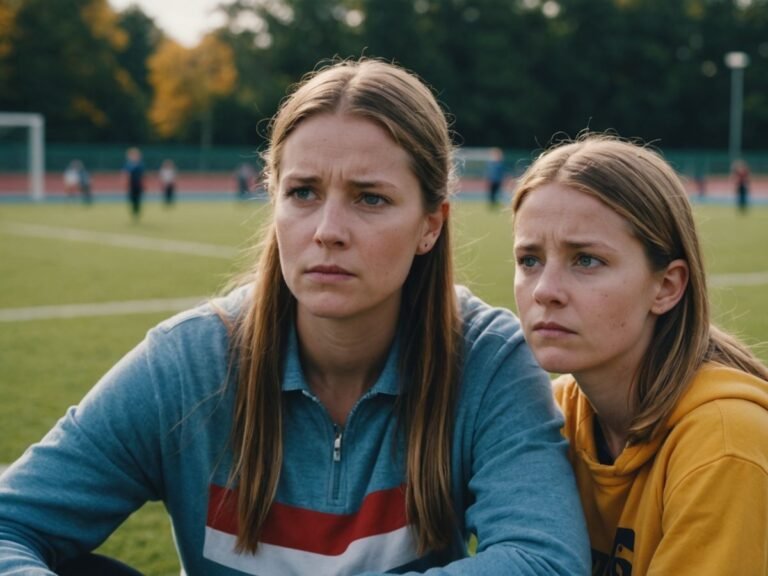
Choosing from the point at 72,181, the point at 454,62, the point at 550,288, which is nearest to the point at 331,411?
the point at 550,288

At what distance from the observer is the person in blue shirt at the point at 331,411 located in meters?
2.45

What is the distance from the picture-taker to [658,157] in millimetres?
2682

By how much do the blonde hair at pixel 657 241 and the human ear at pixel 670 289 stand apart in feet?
0.07

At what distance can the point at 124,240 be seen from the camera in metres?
20.6

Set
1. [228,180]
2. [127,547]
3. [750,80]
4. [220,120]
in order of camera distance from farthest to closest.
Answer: [750,80], [220,120], [228,180], [127,547]

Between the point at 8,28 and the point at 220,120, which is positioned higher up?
the point at 8,28

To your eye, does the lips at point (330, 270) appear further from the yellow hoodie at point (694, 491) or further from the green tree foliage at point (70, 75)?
the green tree foliage at point (70, 75)

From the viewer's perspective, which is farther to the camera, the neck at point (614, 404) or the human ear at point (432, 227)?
the human ear at point (432, 227)

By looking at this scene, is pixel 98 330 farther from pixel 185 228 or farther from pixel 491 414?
pixel 185 228

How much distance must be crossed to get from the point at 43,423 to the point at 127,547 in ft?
6.82

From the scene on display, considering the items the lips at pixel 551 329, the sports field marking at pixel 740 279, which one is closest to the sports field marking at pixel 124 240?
the sports field marking at pixel 740 279

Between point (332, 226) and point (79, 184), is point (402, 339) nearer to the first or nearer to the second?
point (332, 226)

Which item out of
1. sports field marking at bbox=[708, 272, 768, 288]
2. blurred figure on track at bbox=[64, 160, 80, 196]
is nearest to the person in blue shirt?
sports field marking at bbox=[708, 272, 768, 288]

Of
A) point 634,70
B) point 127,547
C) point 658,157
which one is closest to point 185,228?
point 127,547
